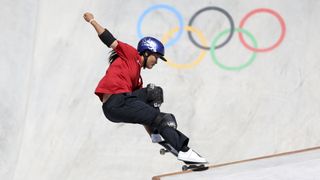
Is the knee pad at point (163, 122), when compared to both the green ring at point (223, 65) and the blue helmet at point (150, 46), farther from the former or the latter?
the green ring at point (223, 65)

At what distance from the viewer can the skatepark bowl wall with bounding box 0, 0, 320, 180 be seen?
9.61m

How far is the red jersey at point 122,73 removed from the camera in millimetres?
5930

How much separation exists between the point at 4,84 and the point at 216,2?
4.39 m

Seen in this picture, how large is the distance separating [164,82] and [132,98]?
4.16m

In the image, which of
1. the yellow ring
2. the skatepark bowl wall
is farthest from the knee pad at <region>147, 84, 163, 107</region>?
the yellow ring

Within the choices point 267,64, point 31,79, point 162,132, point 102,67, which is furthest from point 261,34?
point 162,132

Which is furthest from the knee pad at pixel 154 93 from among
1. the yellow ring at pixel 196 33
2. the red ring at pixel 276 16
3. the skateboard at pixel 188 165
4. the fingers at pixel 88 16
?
the red ring at pixel 276 16

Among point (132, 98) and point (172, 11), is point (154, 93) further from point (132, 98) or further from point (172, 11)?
point (172, 11)

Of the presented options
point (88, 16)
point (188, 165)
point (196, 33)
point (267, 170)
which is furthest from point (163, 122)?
point (196, 33)

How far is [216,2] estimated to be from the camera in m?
10.5

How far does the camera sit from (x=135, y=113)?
589cm

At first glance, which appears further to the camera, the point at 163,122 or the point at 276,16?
the point at 276,16

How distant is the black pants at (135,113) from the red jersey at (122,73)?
0.10m

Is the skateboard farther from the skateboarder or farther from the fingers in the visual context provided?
the fingers
